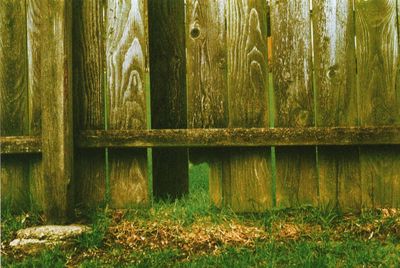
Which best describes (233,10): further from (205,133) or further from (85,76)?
(85,76)

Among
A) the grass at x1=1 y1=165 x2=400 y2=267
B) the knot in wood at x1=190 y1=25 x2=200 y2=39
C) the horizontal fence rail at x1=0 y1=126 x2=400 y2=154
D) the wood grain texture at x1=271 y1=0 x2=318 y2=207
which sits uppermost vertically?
the knot in wood at x1=190 y1=25 x2=200 y2=39

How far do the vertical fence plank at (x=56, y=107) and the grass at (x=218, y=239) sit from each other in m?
0.24

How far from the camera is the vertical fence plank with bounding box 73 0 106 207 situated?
310 centimetres

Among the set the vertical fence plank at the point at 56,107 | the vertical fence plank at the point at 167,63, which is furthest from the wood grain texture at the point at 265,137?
the vertical fence plank at the point at 56,107

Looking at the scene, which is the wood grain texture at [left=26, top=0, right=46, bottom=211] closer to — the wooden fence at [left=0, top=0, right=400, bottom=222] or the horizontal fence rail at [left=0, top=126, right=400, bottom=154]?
the wooden fence at [left=0, top=0, right=400, bottom=222]

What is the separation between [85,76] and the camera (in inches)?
122

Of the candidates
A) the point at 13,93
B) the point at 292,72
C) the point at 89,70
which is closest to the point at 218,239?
the point at 292,72

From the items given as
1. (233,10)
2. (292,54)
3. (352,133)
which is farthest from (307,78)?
(233,10)

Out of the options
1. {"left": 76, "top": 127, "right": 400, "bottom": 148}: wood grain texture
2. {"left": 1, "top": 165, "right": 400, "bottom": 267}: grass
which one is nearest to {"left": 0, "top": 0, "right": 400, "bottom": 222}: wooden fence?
{"left": 76, "top": 127, "right": 400, "bottom": 148}: wood grain texture

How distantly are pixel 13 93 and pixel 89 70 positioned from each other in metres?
0.54

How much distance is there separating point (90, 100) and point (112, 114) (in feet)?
0.57

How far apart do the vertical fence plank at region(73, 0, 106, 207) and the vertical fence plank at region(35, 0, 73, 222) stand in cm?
20

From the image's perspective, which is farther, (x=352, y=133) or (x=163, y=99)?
(x=163, y=99)

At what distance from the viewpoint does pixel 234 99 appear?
9.94 feet
